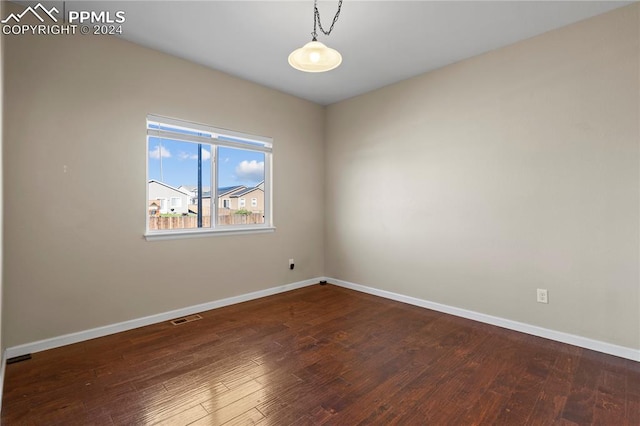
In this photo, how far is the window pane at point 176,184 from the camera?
10.5ft

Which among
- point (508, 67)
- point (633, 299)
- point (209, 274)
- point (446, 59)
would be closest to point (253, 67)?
point (446, 59)

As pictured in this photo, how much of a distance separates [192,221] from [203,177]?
526 mm

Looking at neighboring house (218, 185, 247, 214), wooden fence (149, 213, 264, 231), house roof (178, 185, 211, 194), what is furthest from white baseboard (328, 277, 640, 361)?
house roof (178, 185, 211, 194)

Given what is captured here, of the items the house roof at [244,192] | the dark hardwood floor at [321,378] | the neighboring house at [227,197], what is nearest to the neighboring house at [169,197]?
the neighboring house at [227,197]

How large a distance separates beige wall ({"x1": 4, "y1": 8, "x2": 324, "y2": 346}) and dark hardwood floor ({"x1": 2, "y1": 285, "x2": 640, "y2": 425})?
1.27 ft

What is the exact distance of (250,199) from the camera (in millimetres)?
4031

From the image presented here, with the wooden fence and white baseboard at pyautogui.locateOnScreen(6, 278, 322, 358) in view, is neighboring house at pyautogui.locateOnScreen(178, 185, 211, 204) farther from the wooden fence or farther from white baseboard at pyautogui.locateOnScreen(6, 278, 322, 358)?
white baseboard at pyautogui.locateOnScreen(6, 278, 322, 358)

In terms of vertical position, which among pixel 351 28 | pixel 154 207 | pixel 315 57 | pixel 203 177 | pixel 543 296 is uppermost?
pixel 351 28

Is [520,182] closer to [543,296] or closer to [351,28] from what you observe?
[543,296]

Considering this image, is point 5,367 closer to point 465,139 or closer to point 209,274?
point 209,274

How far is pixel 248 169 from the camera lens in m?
4.00

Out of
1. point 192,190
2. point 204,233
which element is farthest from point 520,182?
point 192,190

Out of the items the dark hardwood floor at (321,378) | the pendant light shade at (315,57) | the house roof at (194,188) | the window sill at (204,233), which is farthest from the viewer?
the house roof at (194,188)

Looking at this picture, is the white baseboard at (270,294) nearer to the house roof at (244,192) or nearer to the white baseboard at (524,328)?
the white baseboard at (524,328)
